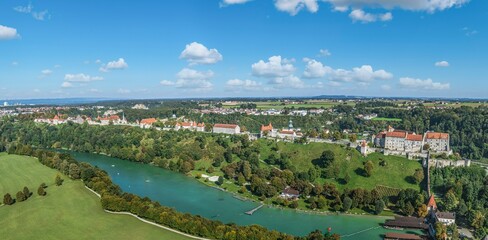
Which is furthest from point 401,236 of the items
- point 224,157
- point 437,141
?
point 224,157

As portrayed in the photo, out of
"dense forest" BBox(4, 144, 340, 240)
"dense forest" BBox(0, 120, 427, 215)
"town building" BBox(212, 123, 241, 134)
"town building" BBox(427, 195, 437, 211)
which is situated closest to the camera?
"dense forest" BBox(4, 144, 340, 240)

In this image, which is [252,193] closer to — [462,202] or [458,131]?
[462,202]

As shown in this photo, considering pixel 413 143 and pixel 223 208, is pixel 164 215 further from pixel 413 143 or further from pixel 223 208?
pixel 413 143

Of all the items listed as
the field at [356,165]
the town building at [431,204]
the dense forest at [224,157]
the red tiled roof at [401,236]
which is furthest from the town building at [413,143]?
the red tiled roof at [401,236]

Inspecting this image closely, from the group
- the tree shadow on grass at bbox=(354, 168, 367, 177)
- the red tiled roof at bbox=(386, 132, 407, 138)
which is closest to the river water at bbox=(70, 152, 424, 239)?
the tree shadow on grass at bbox=(354, 168, 367, 177)

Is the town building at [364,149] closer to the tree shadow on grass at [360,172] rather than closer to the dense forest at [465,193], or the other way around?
the tree shadow on grass at [360,172]

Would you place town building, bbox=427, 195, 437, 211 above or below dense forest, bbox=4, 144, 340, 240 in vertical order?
below

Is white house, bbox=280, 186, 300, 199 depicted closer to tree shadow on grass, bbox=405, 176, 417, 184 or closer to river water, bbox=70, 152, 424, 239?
river water, bbox=70, 152, 424, 239
